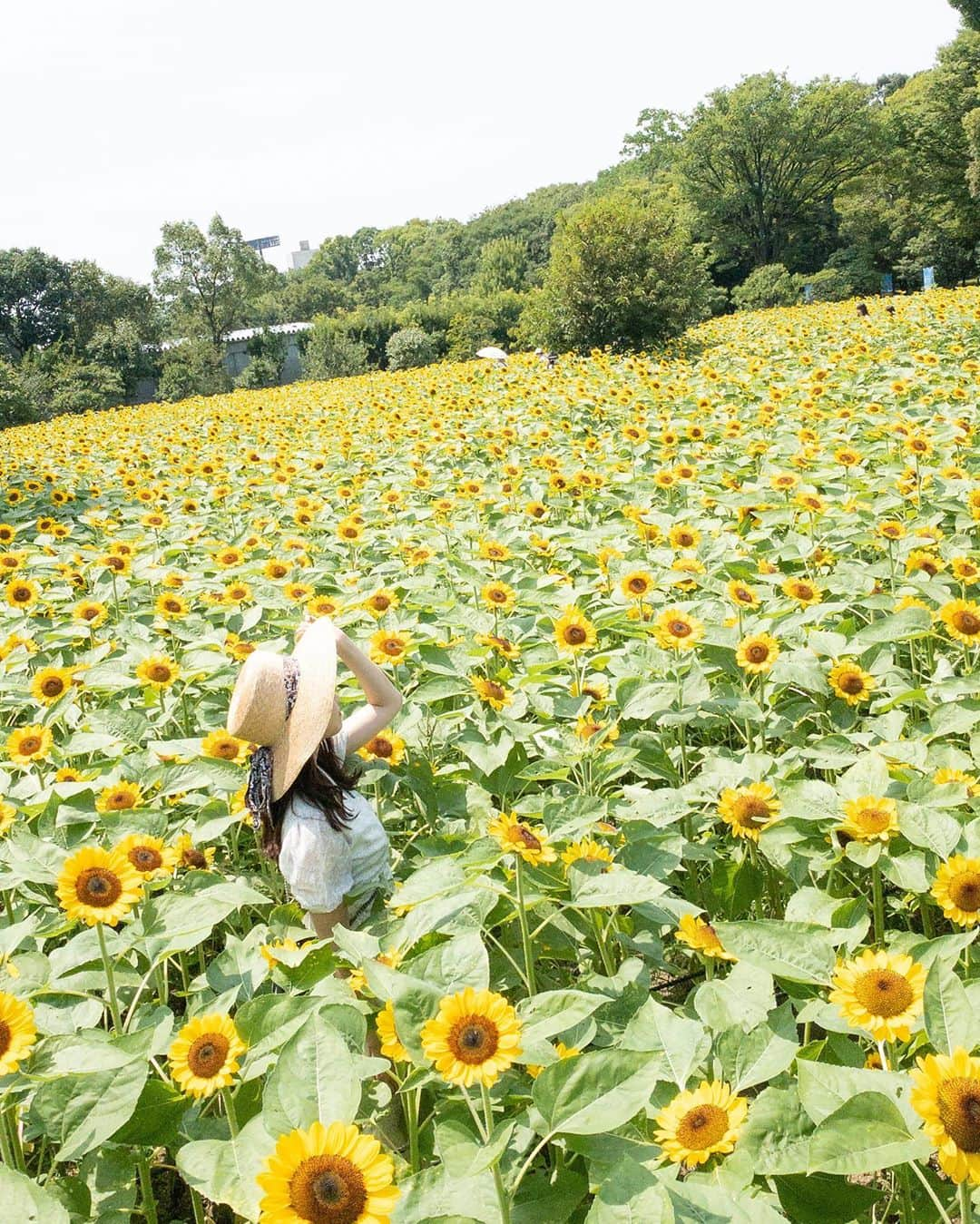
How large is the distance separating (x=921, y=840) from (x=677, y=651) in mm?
1036

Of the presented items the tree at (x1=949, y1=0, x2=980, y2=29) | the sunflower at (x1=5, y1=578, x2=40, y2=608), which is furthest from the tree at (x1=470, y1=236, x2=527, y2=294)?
the sunflower at (x1=5, y1=578, x2=40, y2=608)

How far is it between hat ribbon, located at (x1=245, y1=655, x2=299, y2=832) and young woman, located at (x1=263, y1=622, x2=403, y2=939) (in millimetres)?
23

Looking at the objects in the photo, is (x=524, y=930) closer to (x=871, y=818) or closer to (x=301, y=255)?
(x=871, y=818)

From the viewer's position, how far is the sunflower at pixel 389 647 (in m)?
2.51

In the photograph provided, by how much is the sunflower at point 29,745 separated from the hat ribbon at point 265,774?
0.71 metres

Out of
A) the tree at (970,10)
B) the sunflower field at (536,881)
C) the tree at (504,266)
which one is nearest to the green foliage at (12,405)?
the sunflower field at (536,881)

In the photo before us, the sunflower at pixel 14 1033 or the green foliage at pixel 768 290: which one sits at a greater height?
the green foliage at pixel 768 290

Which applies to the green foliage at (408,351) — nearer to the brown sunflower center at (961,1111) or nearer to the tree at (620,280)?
the tree at (620,280)

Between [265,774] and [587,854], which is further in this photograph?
[265,774]

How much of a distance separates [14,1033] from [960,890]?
4.63 ft

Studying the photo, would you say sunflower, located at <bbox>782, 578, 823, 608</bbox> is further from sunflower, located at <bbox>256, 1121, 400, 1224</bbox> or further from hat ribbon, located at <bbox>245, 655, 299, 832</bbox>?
sunflower, located at <bbox>256, 1121, 400, 1224</bbox>

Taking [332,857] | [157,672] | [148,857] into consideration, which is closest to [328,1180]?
[332,857]

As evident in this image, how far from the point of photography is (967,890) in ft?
4.80

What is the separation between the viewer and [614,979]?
152cm
